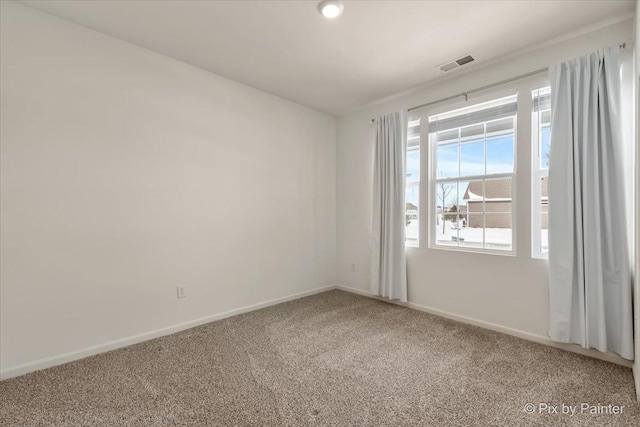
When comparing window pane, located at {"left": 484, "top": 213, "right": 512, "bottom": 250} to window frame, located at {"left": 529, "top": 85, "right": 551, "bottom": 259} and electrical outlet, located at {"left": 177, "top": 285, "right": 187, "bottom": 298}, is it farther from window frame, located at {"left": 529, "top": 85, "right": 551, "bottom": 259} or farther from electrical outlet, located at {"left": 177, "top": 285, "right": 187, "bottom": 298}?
electrical outlet, located at {"left": 177, "top": 285, "right": 187, "bottom": 298}

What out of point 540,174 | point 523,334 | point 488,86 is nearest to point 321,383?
point 523,334

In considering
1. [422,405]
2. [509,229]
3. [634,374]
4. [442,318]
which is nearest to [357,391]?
[422,405]

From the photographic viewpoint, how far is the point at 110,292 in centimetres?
248

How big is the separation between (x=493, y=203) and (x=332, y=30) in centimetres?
222

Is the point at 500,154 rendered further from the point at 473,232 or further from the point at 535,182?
the point at 473,232

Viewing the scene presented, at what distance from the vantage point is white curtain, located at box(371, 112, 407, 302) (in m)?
3.57

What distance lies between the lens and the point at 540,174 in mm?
2680

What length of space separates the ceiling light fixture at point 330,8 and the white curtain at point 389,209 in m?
1.67

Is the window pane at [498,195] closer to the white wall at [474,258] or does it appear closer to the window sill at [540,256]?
the white wall at [474,258]

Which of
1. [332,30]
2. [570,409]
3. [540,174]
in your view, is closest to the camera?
[570,409]

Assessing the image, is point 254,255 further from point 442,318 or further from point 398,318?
point 442,318

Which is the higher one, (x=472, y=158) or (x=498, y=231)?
(x=472, y=158)

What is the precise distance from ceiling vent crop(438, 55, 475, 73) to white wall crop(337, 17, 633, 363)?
0.19 meters

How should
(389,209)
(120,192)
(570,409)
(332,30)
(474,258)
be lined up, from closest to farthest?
(570,409)
(332,30)
(120,192)
(474,258)
(389,209)
